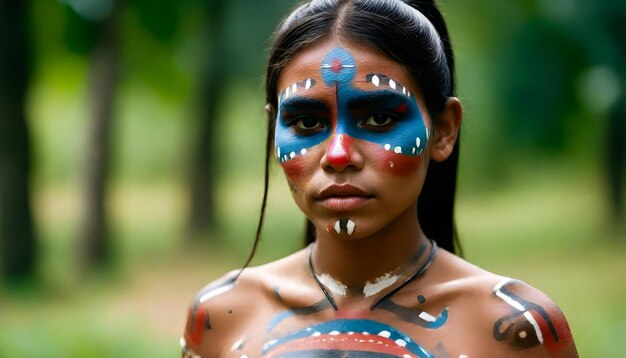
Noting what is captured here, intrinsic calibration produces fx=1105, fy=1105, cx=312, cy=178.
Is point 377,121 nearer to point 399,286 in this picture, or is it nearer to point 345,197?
point 345,197

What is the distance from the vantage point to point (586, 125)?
609 inches

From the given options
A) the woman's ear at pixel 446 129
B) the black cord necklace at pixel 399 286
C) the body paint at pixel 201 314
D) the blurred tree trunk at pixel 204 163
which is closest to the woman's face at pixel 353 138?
the woman's ear at pixel 446 129

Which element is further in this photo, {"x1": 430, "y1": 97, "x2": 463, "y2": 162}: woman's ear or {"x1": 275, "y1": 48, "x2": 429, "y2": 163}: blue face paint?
{"x1": 430, "y1": 97, "x2": 463, "y2": 162}: woman's ear

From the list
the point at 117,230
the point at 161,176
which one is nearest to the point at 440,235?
the point at 117,230

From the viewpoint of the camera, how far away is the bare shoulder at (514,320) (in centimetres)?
336

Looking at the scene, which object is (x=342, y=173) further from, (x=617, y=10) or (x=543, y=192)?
(x=543, y=192)

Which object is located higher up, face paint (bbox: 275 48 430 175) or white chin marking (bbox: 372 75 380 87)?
white chin marking (bbox: 372 75 380 87)

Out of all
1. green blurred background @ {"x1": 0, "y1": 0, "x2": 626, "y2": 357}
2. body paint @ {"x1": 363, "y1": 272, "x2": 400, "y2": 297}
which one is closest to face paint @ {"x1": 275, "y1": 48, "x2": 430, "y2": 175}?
body paint @ {"x1": 363, "y1": 272, "x2": 400, "y2": 297}

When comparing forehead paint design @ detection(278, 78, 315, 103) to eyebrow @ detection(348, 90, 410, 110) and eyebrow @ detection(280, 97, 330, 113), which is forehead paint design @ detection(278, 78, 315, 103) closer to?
eyebrow @ detection(280, 97, 330, 113)

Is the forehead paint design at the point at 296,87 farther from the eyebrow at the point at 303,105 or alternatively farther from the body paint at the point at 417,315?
the body paint at the point at 417,315

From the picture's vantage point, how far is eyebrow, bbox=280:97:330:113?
3430mm

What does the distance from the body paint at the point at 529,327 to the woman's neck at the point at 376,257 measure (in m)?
0.39

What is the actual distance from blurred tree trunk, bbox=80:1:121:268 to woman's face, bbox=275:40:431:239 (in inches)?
400

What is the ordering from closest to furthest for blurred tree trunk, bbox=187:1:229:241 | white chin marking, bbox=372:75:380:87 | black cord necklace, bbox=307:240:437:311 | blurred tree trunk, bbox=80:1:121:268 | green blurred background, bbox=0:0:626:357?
white chin marking, bbox=372:75:380:87 → black cord necklace, bbox=307:240:437:311 → green blurred background, bbox=0:0:626:357 → blurred tree trunk, bbox=80:1:121:268 → blurred tree trunk, bbox=187:1:229:241
